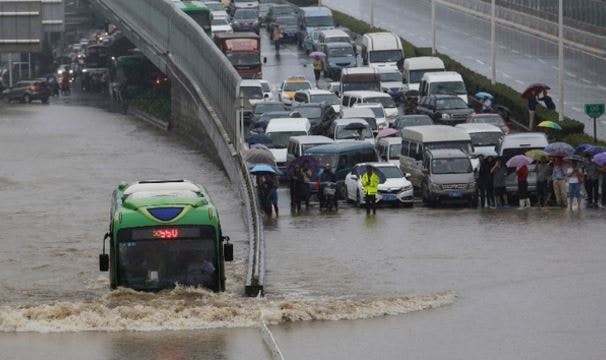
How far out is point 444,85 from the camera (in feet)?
225

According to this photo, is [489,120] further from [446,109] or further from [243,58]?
[243,58]

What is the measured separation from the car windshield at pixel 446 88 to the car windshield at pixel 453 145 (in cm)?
1560

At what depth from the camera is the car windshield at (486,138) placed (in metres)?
56.2

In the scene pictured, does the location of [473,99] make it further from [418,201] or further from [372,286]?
[372,286]

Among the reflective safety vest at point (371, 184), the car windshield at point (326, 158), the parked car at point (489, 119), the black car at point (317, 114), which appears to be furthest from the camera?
the black car at point (317, 114)

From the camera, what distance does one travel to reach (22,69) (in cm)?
13288

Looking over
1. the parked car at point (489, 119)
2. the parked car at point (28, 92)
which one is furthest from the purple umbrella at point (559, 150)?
the parked car at point (28, 92)

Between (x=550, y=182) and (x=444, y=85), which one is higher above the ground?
(x=444, y=85)

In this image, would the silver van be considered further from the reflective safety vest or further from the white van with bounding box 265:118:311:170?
the white van with bounding box 265:118:311:170

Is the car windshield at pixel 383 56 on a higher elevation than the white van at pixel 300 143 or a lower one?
higher

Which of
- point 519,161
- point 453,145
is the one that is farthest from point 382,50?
point 519,161

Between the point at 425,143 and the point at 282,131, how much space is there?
26.5 ft

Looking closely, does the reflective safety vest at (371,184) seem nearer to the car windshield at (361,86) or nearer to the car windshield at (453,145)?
the car windshield at (453,145)

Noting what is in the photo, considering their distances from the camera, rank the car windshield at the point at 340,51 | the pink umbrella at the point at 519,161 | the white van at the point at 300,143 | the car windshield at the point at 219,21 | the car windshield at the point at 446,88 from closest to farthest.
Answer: the pink umbrella at the point at 519,161 < the white van at the point at 300,143 < the car windshield at the point at 446,88 < the car windshield at the point at 340,51 < the car windshield at the point at 219,21
